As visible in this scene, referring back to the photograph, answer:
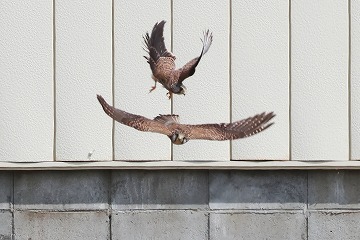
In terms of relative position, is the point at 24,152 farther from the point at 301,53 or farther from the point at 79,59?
the point at 301,53

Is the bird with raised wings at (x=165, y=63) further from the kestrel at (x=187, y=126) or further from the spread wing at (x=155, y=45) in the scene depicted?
the kestrel at (x=187, y=126)

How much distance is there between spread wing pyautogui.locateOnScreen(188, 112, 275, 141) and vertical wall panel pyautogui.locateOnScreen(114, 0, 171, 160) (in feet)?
0.92

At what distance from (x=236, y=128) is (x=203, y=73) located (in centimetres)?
45

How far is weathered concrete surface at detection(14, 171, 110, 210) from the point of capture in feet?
18.8

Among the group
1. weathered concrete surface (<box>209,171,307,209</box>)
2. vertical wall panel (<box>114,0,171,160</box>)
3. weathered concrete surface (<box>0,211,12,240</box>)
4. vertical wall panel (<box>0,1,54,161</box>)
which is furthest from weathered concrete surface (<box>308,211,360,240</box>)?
weathered concrete surface (<box>0,211,12,240</box>)

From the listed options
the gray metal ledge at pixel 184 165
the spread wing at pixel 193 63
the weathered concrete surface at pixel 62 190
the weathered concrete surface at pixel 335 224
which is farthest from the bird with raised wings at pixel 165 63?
→ the weathered concrete surface at pixel 335 224

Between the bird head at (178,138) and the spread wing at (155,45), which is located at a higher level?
the spread wing at (155,45)

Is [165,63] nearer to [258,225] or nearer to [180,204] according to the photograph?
[180,204]

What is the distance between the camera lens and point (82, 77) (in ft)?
18.3

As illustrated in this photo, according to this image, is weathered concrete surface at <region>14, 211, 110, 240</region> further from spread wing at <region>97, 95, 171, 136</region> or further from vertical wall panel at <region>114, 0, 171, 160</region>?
spread wing at <region>97, 95, 171, 136</region>

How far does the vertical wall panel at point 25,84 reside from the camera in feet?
18.3

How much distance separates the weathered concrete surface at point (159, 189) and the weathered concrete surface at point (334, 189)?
0.76m

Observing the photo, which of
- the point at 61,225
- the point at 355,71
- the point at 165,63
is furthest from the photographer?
the point at 61,225

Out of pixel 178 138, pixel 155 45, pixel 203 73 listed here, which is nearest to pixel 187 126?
pixel 178 138
